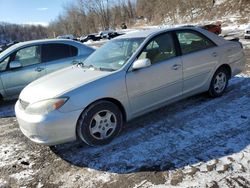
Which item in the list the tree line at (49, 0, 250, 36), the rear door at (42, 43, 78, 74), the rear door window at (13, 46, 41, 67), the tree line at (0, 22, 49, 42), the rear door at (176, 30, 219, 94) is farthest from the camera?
the tree line at (0, 22, 49, 42)

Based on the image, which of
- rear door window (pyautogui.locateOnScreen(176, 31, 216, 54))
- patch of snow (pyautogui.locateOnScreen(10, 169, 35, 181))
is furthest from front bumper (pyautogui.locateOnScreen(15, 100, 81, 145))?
rear door window (pyautogui.locateOnScreen(176, 31, 216, 54))

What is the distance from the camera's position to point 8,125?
17.5 feet

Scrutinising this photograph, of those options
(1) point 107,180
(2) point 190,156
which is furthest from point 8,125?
(2) point 190,156

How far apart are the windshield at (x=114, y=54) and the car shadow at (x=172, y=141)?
107 centimetres

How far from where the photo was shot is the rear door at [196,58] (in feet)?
15.8

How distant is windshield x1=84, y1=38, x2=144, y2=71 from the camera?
4.30 meters

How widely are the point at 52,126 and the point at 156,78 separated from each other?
178cm

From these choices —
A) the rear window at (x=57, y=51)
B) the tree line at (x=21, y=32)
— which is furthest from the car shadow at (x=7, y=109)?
the tree line at (x=21, y=32)

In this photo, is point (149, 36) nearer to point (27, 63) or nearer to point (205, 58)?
point (205, 58)

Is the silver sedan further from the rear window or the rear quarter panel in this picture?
the rear window

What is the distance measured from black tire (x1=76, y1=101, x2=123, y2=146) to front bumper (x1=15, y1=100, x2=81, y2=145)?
117mm

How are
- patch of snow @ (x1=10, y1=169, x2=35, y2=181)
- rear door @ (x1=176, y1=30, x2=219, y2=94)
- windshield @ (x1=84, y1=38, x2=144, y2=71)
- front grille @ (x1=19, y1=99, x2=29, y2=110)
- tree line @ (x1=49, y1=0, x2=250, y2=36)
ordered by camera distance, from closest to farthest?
patch of snow @ (x1=10, y1=169, x2=35, y2=181)
front grille @ (x1=19, y1=99, x2=29, y2=110)
windshield @ (x1=84, y1=38, x2=144, y2=71)
rear door @ (x1=176, y1=30, x2=219, y2=94)
tree line @ (x1=49, y1=0, x2=250, y2=36)

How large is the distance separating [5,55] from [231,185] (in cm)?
573

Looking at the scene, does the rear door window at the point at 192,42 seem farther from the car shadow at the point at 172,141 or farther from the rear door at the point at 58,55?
the rear door at the point at 58,55
